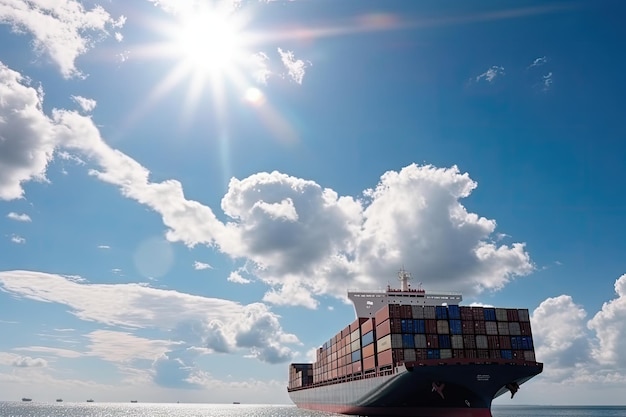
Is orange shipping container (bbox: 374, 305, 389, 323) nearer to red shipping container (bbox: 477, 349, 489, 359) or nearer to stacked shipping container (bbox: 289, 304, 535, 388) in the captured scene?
stacked shipping container (bbox: 289, 304, 535, 388)

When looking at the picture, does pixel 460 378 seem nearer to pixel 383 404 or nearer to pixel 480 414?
pixel 480 414

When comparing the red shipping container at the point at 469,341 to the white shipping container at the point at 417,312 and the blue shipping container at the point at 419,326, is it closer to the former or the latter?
the blue shipping container at the point at 419,326

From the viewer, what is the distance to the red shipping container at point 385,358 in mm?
53219

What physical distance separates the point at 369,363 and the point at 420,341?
989 centimetres

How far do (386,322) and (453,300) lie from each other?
37199 mm

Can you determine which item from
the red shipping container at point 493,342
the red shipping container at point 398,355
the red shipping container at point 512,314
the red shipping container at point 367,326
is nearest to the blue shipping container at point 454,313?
the red shipping container at point 493,342

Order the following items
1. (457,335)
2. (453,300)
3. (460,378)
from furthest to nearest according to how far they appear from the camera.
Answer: (453,300)
(457,335)
(460,378)

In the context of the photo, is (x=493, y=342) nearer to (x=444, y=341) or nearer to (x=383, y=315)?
(x=444, y=341)

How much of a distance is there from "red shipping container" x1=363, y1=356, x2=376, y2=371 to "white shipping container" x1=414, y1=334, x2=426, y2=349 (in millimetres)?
7719

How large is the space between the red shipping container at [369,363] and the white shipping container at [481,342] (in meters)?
12.6

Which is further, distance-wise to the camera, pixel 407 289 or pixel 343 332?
pixel 407 289

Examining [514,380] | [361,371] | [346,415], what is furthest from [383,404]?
[346,415]

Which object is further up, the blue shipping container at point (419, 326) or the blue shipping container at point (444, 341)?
the blue shipping container at point (419, 326)

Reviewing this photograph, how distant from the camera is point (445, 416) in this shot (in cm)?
5259
